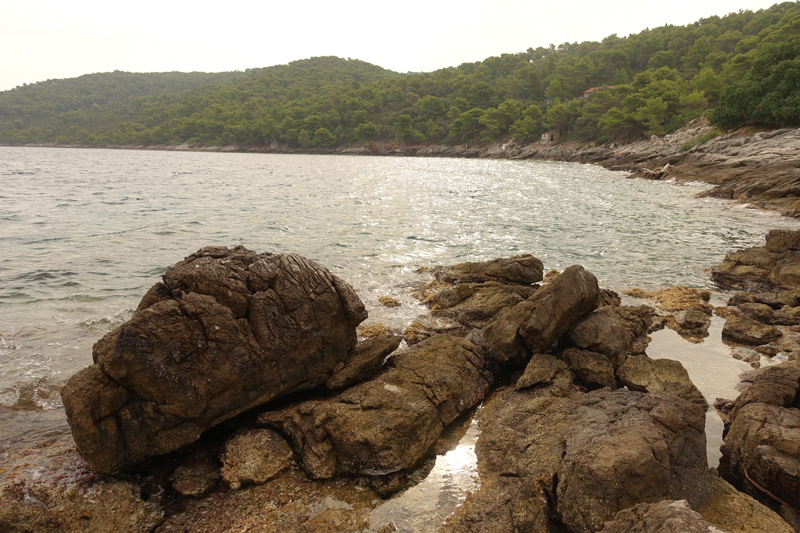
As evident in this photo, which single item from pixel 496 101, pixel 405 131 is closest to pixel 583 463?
pixel 405 131

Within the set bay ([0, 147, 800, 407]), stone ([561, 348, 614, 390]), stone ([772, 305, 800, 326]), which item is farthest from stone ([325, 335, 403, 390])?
stone ([772, 305, 800, 326])

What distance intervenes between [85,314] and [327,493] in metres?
8.71

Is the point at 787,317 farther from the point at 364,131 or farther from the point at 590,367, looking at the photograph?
the point at 364,131

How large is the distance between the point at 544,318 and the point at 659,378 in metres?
1.93

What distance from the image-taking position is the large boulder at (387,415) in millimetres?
5047

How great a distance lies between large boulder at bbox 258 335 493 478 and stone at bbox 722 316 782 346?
5.44m

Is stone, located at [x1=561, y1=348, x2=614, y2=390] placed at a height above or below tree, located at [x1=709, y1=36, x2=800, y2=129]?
below

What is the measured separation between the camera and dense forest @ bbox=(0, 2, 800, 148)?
59.2 meters

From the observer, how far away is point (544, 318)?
23.7ft

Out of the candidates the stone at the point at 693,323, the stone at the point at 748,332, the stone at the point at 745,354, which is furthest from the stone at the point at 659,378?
the stone at the point at 748,332

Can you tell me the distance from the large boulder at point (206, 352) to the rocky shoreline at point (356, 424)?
0.08 feet

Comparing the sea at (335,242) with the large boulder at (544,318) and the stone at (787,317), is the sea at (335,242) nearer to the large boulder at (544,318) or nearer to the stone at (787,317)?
the stone at (787,317)

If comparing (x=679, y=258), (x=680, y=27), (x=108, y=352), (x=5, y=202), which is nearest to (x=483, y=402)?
(x=108, y=352)

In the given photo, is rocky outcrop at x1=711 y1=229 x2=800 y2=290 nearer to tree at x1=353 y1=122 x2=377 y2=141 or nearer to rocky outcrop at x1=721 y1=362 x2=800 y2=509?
rocky outcrop at x1=721 y1=362 x2=800 y2=509
